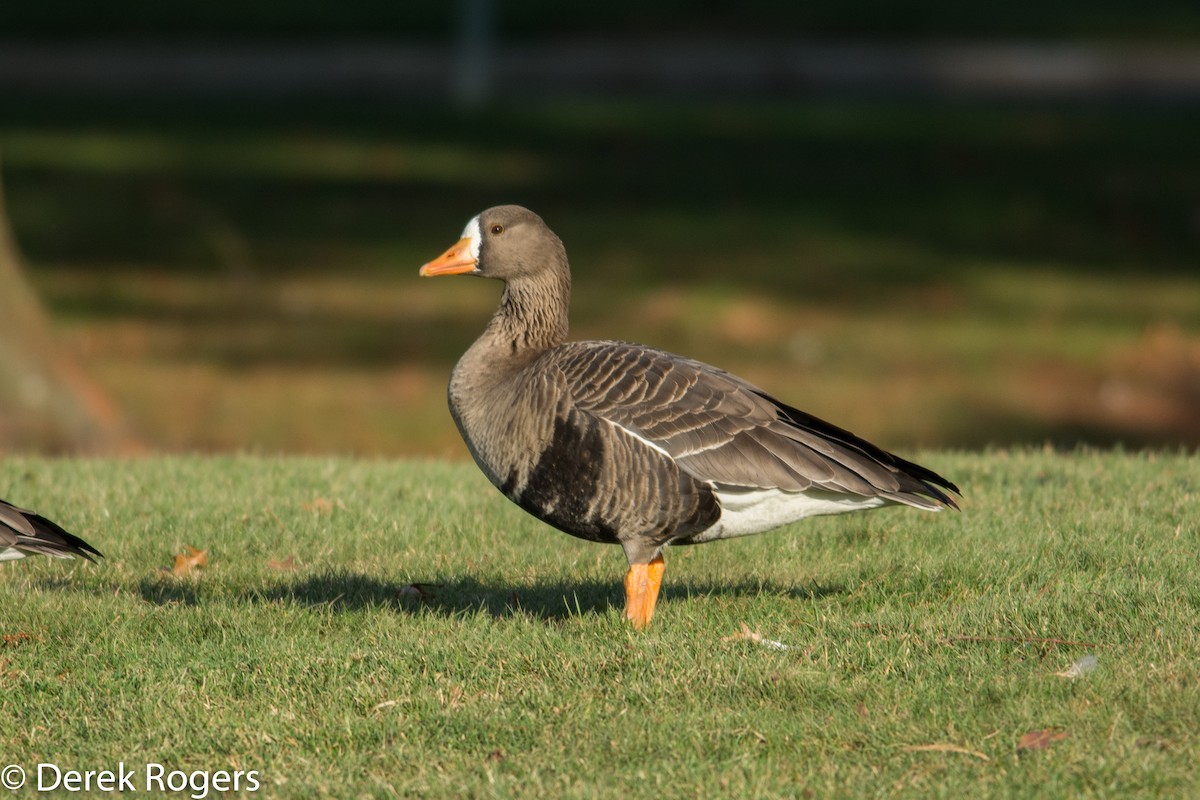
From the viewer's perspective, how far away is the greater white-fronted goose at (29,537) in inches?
219

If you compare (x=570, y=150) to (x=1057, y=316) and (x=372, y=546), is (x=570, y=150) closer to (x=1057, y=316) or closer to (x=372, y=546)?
(x=1057, y=316)

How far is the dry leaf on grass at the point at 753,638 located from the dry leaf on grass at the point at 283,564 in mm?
2258

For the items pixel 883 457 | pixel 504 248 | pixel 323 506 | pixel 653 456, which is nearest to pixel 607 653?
pixel 653 456

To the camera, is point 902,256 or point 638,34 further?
point 638,34

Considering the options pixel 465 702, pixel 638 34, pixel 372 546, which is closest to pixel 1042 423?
pixel 372 546

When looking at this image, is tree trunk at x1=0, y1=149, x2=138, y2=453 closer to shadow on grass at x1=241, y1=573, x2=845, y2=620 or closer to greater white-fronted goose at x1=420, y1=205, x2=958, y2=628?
shadow on grass at x1=241, y1=573, x2=845, y2=620

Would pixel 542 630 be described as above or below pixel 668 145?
below

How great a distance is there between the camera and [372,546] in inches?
287

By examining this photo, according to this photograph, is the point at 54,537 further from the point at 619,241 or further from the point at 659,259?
the point at 619,241

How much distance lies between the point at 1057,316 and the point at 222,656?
1249 cm

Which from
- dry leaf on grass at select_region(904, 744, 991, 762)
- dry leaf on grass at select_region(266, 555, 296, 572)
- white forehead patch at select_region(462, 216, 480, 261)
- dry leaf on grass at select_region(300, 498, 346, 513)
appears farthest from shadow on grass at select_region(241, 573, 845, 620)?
dry leaf on grass at select_region(904, 744, 991, 762)

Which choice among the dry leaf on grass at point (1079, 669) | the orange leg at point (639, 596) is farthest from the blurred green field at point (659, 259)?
the dry leaf on grass at point (1079, 669)

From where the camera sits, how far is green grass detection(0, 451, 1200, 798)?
467 cm

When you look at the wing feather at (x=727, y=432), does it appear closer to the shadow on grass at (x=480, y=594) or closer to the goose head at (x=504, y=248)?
the goose head at (x=504, y=248)
